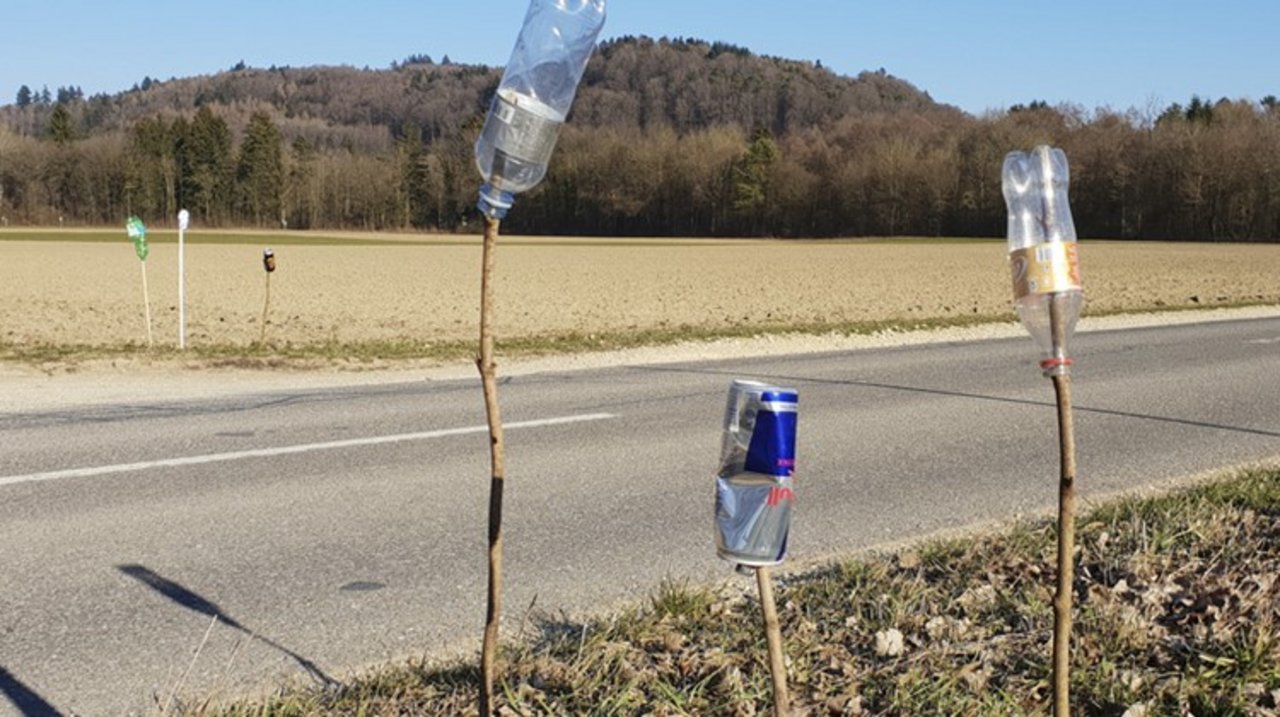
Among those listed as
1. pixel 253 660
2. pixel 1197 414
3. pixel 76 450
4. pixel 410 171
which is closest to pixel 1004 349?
pixel 1197 414

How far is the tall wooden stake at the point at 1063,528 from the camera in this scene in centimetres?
250

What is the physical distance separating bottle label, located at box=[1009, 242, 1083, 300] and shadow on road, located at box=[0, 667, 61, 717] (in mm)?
3141

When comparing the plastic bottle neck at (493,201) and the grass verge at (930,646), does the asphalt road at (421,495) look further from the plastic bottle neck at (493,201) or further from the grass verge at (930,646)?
the plastic bottle neck at (493,201)

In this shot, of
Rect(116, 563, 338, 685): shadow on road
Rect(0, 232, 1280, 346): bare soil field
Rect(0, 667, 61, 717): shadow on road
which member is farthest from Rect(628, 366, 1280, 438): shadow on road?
Rect(0, 667, 61, 717): shadow on road

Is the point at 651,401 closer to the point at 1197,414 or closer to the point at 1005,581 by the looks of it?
the point at 1197,414

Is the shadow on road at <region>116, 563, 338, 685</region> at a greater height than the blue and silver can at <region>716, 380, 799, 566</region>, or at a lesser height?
lesser

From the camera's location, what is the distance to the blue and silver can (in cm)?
223

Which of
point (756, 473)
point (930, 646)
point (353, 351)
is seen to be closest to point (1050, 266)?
point (756, 473)

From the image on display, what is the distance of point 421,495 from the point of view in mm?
6477

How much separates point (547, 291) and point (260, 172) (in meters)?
91.1

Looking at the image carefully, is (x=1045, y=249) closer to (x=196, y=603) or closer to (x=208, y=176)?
(x=196, y=603)

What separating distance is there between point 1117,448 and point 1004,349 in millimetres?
6857

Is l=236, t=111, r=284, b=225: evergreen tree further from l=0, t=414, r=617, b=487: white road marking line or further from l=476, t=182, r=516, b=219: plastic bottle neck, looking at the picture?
l=476, t=182, r=516, b=219: plastic bottle neck

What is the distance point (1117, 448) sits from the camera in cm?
807
